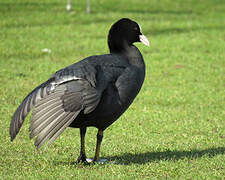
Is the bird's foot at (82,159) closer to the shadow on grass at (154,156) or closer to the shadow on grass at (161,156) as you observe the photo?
the shadow on grass at (154,156)

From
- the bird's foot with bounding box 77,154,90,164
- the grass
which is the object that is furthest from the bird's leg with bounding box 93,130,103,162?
the grass

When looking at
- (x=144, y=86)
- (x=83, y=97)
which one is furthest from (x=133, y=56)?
(x=144, y=86)

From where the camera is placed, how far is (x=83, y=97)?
5.71 meters

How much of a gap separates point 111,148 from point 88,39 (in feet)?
35.3

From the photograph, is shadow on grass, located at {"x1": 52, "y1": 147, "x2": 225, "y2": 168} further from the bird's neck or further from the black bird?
the bird's neck

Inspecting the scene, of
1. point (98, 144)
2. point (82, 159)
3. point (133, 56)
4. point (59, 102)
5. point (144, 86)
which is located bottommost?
point (144, 86)

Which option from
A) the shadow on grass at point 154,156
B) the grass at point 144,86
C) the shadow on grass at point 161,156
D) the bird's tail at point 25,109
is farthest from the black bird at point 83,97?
the grass at point 144,86

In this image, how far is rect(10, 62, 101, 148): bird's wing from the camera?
18.1 feet

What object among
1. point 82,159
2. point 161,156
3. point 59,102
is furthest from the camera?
point 161,156

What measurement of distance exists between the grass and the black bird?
656mm

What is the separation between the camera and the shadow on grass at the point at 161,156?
6738mm

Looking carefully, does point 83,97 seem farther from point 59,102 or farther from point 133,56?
point 133,56

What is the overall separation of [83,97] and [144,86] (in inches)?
281

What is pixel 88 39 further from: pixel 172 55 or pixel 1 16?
pixel 1 16
